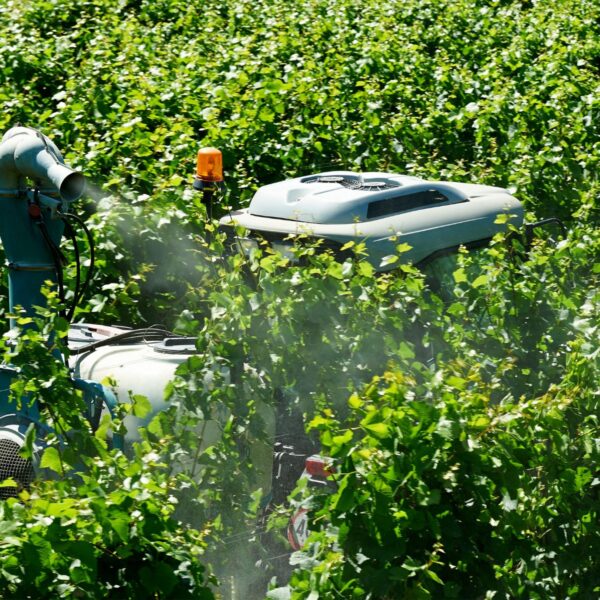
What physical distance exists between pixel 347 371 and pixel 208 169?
1651 millimetres

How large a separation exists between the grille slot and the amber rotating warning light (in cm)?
182

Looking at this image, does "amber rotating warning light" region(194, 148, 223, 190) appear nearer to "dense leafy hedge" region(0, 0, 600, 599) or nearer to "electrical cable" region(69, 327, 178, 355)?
"dense leafy hedge" region(0, 0, 600, 599)

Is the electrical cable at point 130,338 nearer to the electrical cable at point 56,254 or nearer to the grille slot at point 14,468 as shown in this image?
the electrical cable at point 56,254

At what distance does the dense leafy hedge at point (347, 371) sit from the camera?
3.45 metres

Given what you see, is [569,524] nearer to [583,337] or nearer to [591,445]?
[591,445]

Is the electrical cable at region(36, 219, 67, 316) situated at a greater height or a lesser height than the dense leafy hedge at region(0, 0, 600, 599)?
greater

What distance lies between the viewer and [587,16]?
54.3ft

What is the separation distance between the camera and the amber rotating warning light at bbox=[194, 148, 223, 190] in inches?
238

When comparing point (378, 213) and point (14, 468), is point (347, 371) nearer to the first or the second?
point (378, 213)

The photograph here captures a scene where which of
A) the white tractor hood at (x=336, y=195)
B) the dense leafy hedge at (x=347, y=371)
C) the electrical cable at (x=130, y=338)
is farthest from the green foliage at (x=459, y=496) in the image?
the electrical cable at (x=130, y=338)

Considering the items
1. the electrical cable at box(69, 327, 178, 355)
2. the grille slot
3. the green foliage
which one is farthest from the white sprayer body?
the grille slot

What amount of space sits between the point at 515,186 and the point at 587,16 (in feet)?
30.0

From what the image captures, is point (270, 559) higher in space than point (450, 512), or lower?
lower

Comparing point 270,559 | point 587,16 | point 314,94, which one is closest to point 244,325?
point 270,559
